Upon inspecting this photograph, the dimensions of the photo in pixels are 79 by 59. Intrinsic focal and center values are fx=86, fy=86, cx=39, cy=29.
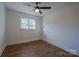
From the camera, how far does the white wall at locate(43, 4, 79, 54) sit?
2.01 m

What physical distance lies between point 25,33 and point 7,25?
0.44m

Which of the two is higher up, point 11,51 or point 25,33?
point 25,33

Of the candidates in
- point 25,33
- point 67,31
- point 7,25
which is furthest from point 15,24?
point 67,31

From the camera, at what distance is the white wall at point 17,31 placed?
5.38 ft

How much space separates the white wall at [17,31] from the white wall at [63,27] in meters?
0.21

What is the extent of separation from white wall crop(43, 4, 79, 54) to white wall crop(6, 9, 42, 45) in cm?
21

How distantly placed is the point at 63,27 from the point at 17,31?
1.35 m

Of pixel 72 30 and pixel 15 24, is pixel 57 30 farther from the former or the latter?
pixel 15 24

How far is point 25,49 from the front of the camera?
2094 mm

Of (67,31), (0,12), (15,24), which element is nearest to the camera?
(0,12)

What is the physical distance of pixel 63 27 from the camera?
8.10 ft

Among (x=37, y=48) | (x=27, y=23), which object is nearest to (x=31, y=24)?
(x=27, y=23)

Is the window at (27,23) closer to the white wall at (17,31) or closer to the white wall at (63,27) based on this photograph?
the white wall at (17,31)

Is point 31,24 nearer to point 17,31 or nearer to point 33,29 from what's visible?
point 33,29
